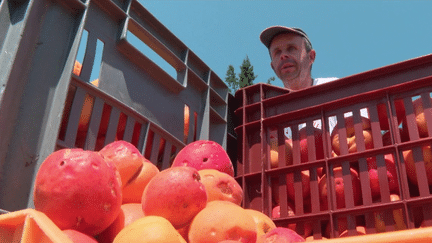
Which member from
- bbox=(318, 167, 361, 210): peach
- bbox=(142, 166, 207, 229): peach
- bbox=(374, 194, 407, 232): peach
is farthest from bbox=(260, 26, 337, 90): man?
bbox=(142, 166, 207, 229): peach

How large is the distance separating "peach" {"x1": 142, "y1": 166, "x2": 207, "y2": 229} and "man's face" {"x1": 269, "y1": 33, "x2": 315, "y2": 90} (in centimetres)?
264

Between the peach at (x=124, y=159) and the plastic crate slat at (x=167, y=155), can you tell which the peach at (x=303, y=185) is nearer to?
the plastic crate slat at (x=167, y=155)

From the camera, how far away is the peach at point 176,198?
4.47ft

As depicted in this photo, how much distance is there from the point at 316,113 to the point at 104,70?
121 cm

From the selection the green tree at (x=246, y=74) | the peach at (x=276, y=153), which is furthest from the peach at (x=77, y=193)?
the green tree at (x=246, y=74)

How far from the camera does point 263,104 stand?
265 centimetres

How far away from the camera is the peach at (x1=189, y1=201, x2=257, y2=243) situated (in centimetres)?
127

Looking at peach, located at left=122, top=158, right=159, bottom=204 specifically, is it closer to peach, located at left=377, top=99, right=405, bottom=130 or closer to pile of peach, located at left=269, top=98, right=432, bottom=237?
pile of peach, located at left=269, top=98, right=432, bottom=237

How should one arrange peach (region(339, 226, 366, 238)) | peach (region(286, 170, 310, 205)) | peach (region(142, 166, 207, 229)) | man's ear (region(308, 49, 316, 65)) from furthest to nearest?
man's ear (region(308, 49, 316, 65)) → peach (region(286, 170, 310, 205)) → peach (region(339, 226, 366, 238)) → peach (region(142, 166, 207, 229))

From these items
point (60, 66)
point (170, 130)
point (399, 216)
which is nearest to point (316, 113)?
point (399, 216)

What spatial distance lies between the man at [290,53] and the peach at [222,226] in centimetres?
254

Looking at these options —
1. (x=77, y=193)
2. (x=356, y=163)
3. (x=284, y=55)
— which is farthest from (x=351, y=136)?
(x=284, y=55)

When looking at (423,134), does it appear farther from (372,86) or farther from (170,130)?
(170,130)

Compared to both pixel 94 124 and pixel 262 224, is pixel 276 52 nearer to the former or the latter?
pixel 94 124
